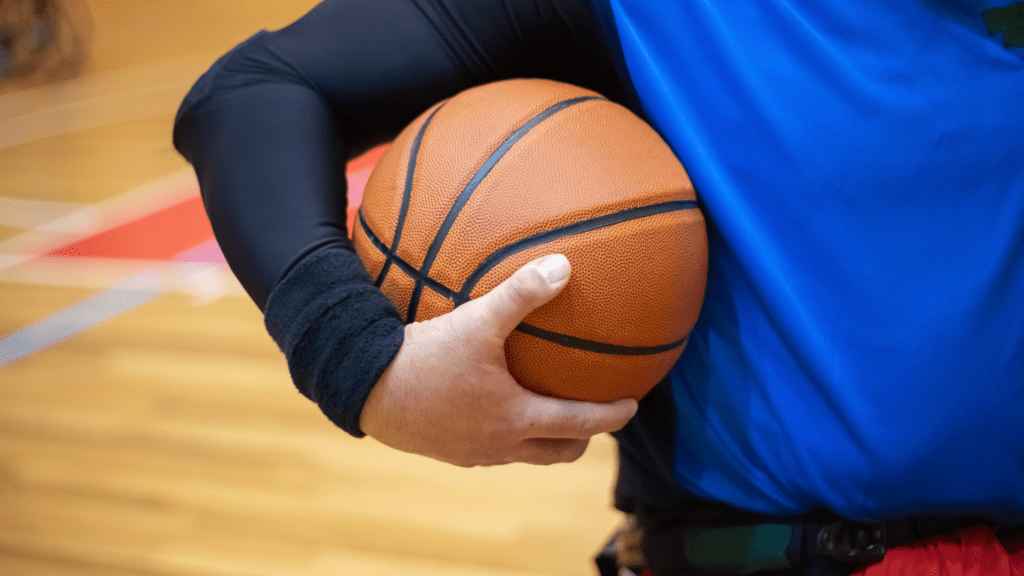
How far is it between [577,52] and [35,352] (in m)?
2.35

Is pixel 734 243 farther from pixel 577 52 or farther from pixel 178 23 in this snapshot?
pixel 178 23

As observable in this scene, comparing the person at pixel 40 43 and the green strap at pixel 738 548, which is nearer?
the green strap at pixel 738 548

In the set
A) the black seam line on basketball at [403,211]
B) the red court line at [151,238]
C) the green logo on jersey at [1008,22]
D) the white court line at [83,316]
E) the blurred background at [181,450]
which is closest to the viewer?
the green logo on jersey at [1008,22]

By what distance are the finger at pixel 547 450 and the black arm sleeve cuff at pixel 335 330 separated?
6.3 inches

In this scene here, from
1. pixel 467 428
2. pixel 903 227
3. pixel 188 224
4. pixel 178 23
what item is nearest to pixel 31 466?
pixel 188 224

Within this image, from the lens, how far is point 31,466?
2.06 m

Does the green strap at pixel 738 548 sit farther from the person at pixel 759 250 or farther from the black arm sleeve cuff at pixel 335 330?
the black arm sleeve cuff at pixel 335 330

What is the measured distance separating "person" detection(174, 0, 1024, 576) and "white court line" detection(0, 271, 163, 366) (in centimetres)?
211

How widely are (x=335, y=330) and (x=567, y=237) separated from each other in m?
0.21

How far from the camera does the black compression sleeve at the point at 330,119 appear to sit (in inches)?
26.2

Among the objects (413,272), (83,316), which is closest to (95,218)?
(83,316)

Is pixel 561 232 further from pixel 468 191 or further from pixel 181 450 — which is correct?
pixel 181 450

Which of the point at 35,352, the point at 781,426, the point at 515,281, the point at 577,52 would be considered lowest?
the point at 35,352

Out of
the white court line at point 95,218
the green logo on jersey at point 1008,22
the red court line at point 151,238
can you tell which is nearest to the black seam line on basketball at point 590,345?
the green logo on jersey at point 1008,22
